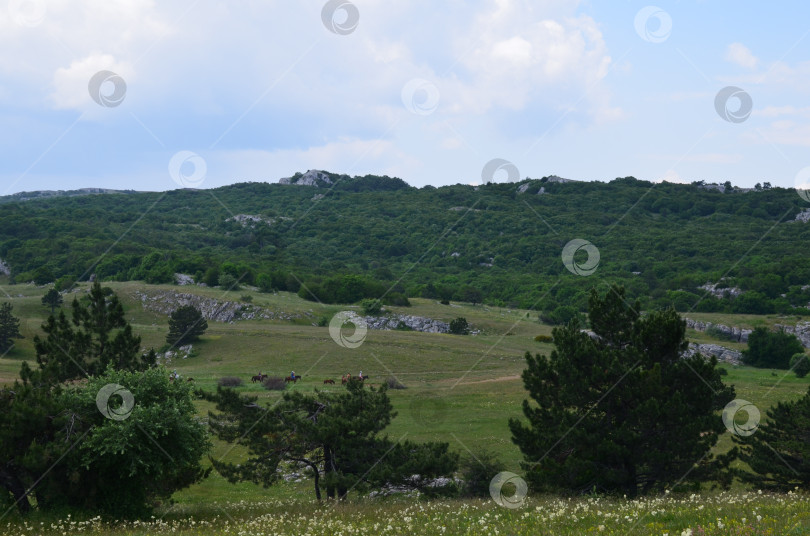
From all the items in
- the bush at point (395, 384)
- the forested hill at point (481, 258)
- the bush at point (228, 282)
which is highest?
the forested hill at point (481, 258)

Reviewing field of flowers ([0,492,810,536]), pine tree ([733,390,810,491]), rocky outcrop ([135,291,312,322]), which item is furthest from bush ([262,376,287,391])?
rocky outcrop ([135,291,312,322])

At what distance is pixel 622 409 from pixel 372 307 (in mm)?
70857

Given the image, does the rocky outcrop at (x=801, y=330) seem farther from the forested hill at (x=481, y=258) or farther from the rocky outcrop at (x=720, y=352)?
the rocky outcrop at (x=720, y=352)

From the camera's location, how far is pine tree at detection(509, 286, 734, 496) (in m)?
18.8

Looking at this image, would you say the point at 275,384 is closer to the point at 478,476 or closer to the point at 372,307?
the point at 478,476

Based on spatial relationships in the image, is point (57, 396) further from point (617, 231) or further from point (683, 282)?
point (617, 231)

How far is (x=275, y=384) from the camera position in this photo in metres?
47.2

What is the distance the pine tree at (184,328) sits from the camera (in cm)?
6781

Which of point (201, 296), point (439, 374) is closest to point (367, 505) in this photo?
point (439, 374)

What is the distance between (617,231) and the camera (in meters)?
177

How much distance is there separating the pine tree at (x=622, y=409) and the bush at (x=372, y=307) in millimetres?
68054

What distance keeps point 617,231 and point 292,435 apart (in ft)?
556

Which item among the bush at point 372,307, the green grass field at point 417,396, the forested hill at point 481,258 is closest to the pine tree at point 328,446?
the green grass field at point 417,396

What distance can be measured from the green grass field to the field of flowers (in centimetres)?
5
